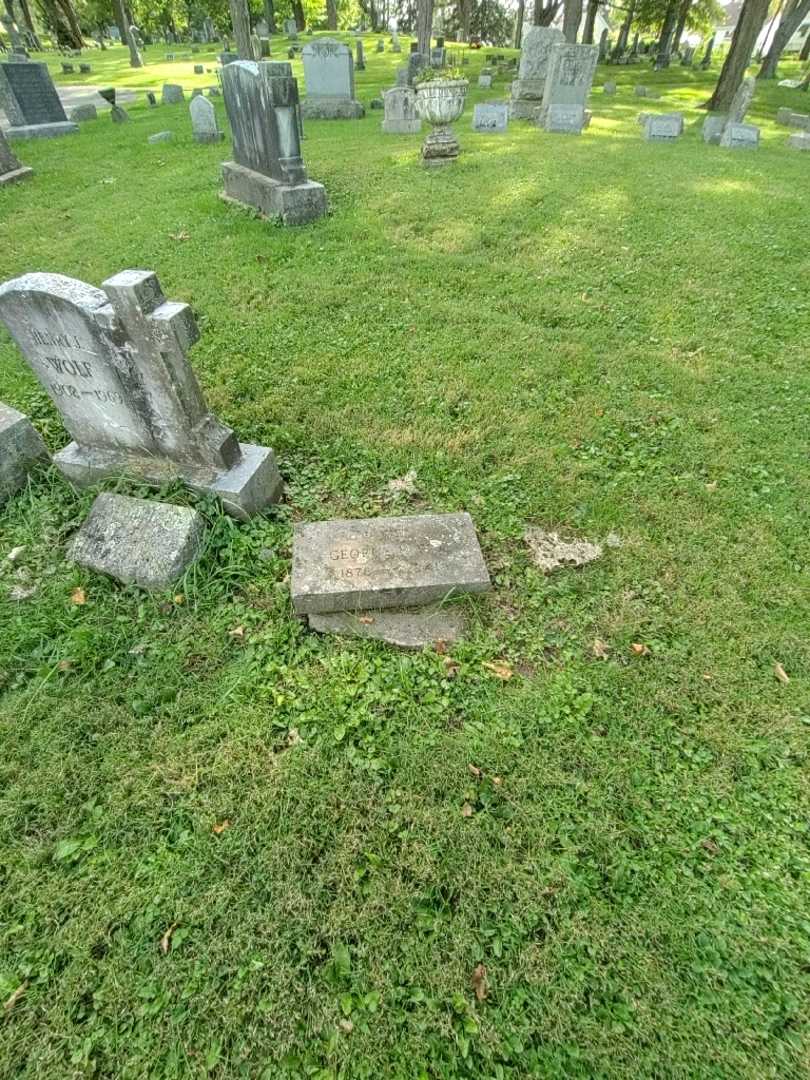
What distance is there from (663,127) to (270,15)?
39688 mm

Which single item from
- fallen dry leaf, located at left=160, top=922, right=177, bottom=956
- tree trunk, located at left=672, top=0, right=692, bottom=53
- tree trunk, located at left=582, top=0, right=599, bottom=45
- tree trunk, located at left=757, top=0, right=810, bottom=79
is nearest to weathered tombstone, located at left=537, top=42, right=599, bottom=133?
tree trunk, located at left=757, top=0, right=810, bottom=79

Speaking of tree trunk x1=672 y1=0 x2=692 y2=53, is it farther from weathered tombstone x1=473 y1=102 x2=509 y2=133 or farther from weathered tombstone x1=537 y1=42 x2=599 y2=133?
weathered tombstone x1=473 y1=102 x2=509 y2=133

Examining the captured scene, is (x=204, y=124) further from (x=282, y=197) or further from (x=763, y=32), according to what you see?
(x=763, y=32)

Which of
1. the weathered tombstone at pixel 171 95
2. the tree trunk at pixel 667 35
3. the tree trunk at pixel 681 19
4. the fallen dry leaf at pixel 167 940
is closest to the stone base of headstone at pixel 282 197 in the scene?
the fallen dry leaf at pixel 167 940

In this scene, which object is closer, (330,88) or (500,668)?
(500,668)

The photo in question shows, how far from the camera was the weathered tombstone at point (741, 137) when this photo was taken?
1170 centimetres

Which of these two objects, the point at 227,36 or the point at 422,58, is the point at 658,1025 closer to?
the point at 422,58

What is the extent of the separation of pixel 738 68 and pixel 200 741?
2165 centimetres

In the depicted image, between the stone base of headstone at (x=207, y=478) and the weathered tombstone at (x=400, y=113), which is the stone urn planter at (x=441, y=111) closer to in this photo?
the weathered tombstone at (x=400, y=113)

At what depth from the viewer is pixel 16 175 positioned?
375 inches

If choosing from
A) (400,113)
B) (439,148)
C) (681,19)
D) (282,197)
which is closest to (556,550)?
(282,197)

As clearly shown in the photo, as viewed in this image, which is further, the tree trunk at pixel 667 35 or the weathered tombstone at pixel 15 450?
the tree trunk at pixel 667 35

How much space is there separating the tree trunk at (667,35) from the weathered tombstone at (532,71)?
19.4m

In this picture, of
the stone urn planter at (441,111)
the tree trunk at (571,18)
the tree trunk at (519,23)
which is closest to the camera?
the stone urn planter at (441,111)
